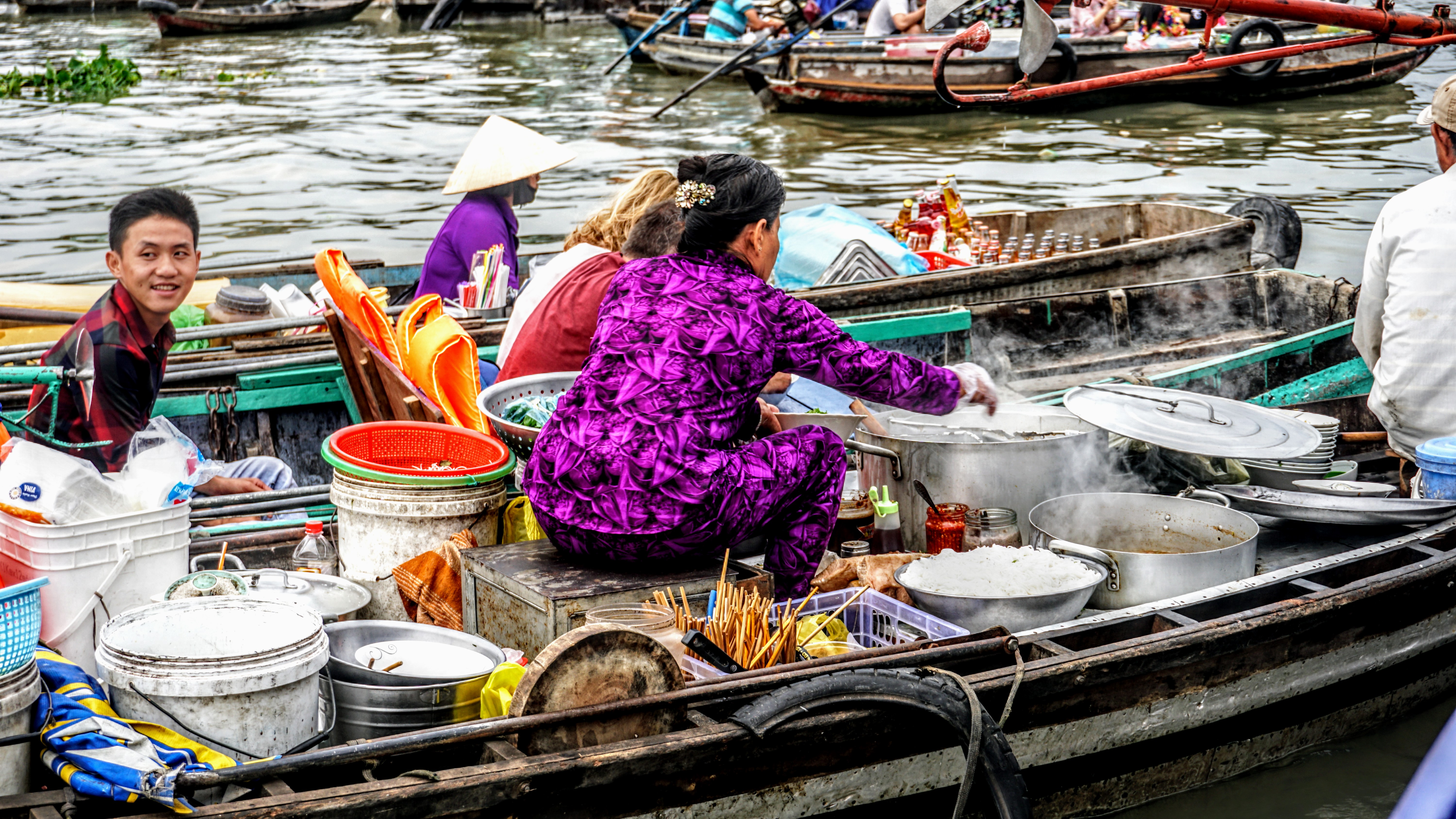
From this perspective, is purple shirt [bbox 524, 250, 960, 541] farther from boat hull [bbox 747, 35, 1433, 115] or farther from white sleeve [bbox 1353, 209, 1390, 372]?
boat hull [bbox 747, 35, 1433, 115]

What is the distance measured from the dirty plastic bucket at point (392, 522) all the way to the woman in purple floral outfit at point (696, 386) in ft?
1.03

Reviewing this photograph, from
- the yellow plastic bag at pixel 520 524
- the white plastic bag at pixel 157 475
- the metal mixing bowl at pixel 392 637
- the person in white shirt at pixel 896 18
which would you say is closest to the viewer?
the metal mixing bowl at pixel 392 637

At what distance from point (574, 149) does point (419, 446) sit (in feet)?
40.2

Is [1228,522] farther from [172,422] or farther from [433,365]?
[172,422]

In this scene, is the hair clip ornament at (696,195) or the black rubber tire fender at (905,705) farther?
the hair clip ornament at (696,195)

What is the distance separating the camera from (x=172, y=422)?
488 centimetres

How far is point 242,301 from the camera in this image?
5.89 meters

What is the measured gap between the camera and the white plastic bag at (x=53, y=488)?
2775 mm

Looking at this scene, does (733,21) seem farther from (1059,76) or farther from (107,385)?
(107,385)

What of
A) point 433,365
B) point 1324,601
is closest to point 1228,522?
point 1324,601

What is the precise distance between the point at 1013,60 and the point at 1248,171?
3044 millimetres

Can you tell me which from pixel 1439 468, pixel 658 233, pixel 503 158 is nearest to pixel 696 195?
pixel 658 233

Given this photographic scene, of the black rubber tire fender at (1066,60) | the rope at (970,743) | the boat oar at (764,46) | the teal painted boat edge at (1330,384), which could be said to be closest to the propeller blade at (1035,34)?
the teal painted boat edge at (1330,384)

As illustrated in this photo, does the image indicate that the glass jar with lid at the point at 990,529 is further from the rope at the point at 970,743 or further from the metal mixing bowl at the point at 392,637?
the metal mixing bowl at the point at 392,637
